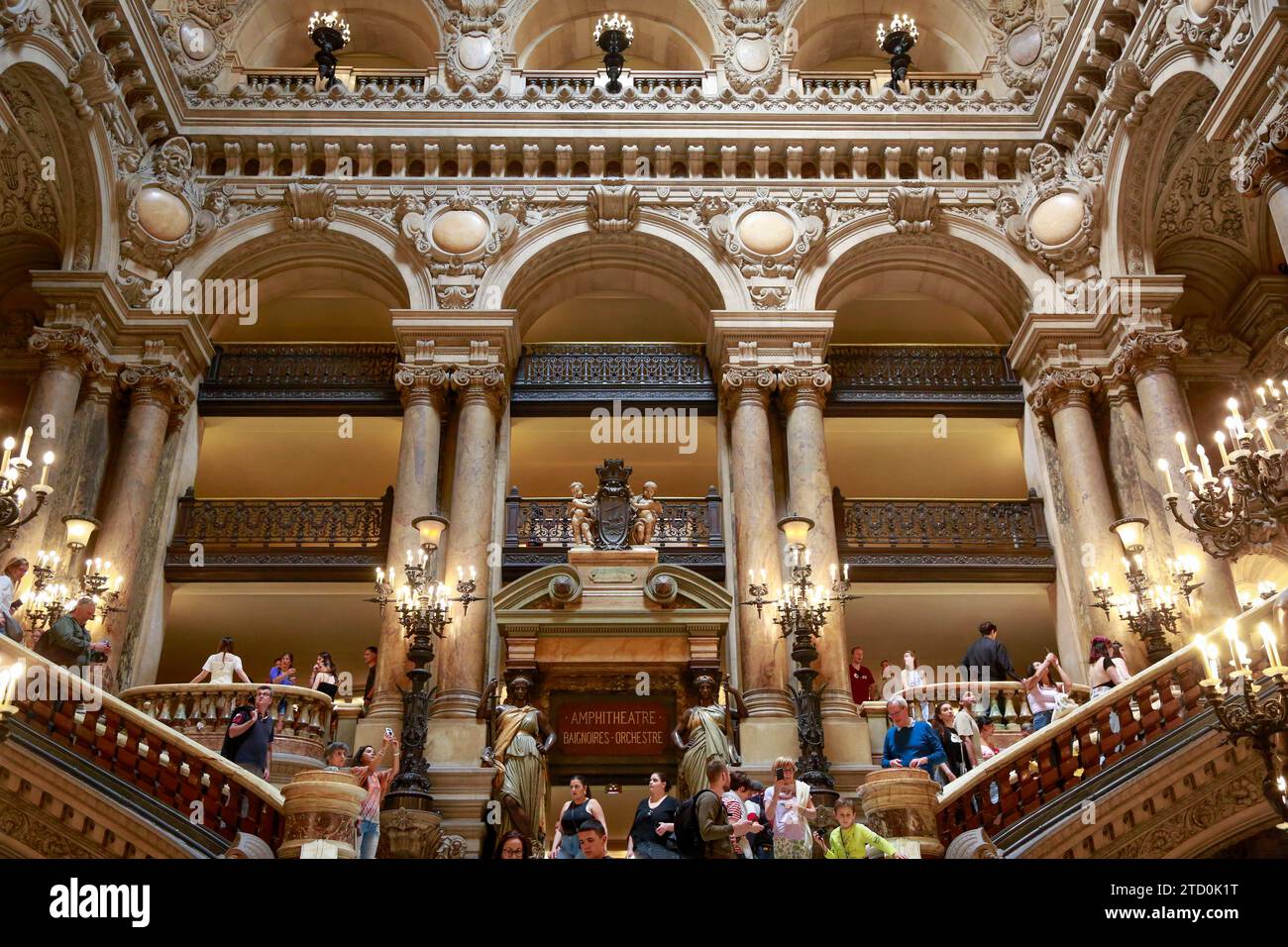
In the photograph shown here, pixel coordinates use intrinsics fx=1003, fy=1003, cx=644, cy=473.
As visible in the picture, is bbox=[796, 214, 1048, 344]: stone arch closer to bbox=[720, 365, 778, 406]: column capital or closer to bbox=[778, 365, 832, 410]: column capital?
bbox=[778, 365, 832, 410]: column capital

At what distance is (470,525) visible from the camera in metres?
13.9

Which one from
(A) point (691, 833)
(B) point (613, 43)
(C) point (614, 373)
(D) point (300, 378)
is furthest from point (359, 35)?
(A) point (691, 833)

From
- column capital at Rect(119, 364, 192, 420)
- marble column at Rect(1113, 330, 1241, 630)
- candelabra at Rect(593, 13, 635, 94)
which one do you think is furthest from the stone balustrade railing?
candelabra at Rect(593, 13, 635, 94)

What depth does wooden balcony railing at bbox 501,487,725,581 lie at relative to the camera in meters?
14.7

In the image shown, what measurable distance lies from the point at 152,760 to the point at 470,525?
21.1 ft

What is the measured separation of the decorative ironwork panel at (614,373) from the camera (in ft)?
53.3

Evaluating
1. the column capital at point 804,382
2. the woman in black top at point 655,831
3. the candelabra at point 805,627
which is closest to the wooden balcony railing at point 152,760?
the woman in black top at point 655,831

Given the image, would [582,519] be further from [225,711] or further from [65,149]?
[65,149]

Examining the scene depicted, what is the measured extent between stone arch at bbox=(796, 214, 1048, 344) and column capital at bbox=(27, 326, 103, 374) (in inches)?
405

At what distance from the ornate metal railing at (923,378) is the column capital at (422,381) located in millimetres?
6245

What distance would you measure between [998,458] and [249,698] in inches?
517

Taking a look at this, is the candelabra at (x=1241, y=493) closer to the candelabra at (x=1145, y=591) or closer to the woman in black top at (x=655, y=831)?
the candelabra at (x=1145, y=591)
